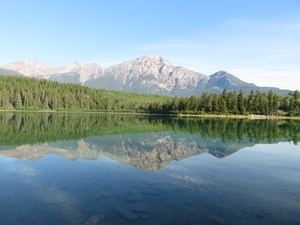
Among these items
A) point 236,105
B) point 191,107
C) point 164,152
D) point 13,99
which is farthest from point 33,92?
point 164,152

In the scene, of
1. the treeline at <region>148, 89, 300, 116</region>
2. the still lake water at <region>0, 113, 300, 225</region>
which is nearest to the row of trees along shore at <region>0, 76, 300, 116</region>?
the treeline at <region>148, 89, 300, 116</region>

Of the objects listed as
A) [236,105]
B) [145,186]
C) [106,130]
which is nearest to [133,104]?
[236,105]

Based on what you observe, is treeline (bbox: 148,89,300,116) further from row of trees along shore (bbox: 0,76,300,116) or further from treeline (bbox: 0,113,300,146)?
treeline (bbox: 0,113,300,146)

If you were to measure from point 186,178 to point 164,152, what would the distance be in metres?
10.9

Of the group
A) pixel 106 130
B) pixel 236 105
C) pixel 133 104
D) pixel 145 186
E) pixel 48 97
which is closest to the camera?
pixel 145 186

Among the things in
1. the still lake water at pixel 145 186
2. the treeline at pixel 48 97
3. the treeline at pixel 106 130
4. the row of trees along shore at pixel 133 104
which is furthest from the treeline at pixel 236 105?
the still lake water at pixel 145 186

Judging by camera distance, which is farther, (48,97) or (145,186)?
(48,97)

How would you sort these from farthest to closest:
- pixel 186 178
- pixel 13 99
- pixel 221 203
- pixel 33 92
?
pixel 33 92 → pixel 13 99 → pixel 186 178 → pixel 221 203

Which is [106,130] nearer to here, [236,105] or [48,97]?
[236,105]

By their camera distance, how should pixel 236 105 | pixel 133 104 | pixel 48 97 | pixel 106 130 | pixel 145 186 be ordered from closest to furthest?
pixel 145 186
pixel 106 130
pixel 236 105
pixel 48 97
pixel 133 104

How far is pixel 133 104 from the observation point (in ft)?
611

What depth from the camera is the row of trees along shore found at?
128625 millimetres

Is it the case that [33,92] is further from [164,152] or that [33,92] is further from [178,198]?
[178,198]

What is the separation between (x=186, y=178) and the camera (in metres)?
18.5
